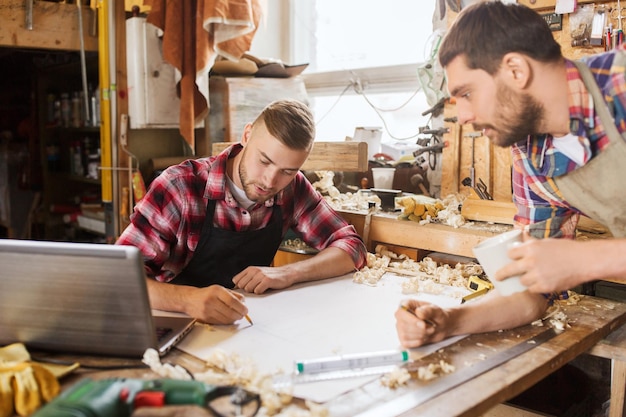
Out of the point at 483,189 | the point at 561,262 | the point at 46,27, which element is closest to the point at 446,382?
the point at 561,262

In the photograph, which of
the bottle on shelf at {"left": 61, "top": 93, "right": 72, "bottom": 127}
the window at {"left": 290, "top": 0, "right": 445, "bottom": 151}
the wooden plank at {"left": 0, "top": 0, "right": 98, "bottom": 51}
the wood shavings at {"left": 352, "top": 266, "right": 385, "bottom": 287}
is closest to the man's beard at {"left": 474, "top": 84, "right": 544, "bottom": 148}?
the wood shavings at {"left": 352, "top": 266, "right": 385, "bottom": 287}

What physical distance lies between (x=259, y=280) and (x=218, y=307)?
0.94 ft

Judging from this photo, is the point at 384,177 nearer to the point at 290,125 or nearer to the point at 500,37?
the point at 290,125

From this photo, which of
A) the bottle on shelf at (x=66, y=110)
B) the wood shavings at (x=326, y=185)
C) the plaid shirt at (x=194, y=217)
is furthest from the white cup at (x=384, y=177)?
the bottle on shelf at (x=66, y=110)

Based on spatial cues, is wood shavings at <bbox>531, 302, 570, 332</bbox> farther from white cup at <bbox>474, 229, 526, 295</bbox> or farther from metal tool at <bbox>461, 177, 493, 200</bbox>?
metal tool at <bbox>461, 177, 493, 200</bbox>

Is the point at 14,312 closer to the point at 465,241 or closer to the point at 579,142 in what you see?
the point at 579,142

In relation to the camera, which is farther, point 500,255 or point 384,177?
point 384,177

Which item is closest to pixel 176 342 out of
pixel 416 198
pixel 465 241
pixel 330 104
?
pixel 465 241

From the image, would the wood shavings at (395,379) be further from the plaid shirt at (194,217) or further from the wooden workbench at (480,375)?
the plaid shirt at (194,217)

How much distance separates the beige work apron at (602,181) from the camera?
1.21 meters

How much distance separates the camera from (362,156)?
7.32ft

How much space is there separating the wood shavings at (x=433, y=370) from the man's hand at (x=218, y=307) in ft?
1.48

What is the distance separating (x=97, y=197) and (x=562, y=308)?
3335 mm

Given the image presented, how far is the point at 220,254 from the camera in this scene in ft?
5.79
